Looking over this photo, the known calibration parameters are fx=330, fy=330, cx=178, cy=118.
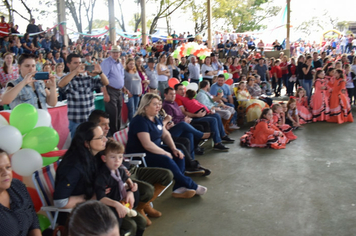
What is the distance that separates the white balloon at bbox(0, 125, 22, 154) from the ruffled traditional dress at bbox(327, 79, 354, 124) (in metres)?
6.51

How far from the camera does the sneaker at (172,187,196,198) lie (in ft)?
11.7

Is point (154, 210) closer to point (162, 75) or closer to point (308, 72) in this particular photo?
point (162, 75)

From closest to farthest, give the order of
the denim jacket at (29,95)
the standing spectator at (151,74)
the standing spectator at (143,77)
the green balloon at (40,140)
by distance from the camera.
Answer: the green balloon at (40,140)
the denim jacket at (29,95)
the standing spectator at (143,77)
the standing spectator at (151,74)

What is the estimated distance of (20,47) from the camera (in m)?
10.1

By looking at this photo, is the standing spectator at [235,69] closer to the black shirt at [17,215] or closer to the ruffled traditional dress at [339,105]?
the ruffled traditional dress at [339,105]

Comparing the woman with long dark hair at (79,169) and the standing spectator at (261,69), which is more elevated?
the standing spectator at (261,69)

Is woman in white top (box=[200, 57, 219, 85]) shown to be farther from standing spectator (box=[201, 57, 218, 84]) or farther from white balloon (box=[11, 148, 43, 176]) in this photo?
white balloon (box=[11, 148, 43, 176])

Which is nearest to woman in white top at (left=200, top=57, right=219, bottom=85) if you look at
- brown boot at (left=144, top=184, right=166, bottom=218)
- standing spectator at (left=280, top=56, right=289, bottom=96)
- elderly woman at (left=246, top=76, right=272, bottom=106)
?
elderly woman at (left=246, top=76, right=272, bottom=106)

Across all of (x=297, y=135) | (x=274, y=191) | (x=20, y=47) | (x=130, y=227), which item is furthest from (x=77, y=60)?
(x=20, y=47)

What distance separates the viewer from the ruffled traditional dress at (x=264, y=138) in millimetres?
5490

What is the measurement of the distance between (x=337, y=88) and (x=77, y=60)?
581 cm

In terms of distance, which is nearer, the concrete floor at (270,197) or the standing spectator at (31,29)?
the concrete floor at (270,197)

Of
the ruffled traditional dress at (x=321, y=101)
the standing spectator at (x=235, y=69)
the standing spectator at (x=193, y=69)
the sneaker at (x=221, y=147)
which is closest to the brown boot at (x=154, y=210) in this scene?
the sneaker at (x=221, y=147)

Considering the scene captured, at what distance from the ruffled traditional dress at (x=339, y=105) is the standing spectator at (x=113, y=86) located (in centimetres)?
476
